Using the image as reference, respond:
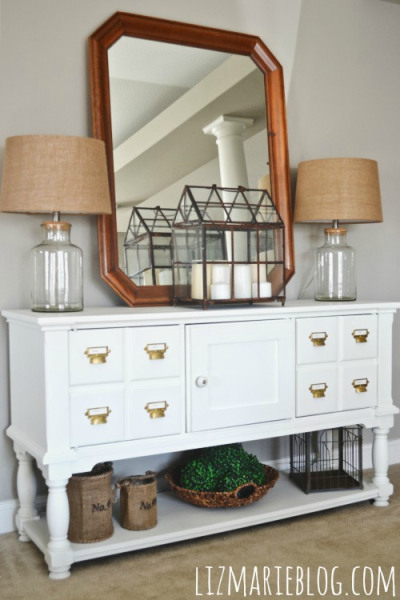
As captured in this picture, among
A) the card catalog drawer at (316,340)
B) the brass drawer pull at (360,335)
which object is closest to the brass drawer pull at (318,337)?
the card catalog drawer at (316,340)

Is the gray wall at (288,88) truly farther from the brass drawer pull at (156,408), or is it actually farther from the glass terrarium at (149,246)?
the brass drawer pull at (156,408)

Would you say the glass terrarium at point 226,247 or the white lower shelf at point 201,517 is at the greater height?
the glass terrarium at point 226,247

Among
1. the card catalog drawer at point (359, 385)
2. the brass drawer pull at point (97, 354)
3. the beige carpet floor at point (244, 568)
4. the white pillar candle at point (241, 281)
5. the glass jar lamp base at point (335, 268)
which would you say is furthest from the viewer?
the glass jar lamp base at point (335, 268)

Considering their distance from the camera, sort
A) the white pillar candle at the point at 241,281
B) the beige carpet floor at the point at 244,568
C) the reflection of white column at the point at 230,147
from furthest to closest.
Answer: the reflection of white column at the point at 230,147 → the white pillar candle at the point at 241,281 → the beige carpet floor at the point at 244,568

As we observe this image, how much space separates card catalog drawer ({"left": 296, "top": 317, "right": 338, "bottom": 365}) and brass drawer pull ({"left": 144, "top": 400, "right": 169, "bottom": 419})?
21.3 inches

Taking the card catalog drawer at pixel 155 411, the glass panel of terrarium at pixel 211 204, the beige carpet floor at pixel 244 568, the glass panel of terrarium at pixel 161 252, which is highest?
the glass panel of terrarium at pixel 211 204

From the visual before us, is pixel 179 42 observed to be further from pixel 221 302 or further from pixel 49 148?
pixel 221 302

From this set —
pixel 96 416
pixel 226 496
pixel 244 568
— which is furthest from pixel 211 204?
pixel 244 568

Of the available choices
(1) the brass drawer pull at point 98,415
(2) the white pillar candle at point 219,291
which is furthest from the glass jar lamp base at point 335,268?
(1) the brass drawer pull at point 98,415

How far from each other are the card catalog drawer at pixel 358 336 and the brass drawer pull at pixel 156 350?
0.72 metres

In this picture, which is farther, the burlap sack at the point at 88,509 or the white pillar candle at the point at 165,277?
the white pillar candle at the point at 165,277

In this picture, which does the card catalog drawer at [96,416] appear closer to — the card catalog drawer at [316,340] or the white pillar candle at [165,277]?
the white pillar candle at [165,277]

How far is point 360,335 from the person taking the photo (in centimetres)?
256

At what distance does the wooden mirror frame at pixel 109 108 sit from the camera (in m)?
2.46
